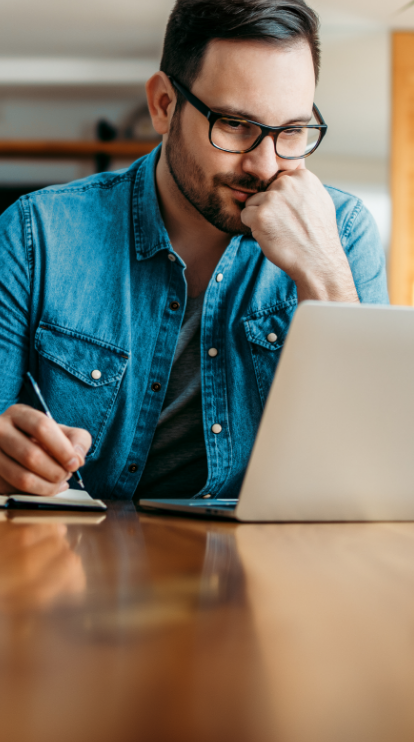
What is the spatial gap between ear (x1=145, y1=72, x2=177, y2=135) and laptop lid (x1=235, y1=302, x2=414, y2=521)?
0.79 meters

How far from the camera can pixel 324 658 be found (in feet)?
0.89

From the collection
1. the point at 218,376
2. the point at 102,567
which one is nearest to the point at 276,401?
the point at 102,567

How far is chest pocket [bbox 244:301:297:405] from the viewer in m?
1.05

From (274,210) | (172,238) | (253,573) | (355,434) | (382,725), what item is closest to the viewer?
(382,725)

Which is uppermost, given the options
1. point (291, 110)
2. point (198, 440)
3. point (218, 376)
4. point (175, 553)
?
point (291, 110)

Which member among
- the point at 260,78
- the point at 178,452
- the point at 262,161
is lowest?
the point at 178,452

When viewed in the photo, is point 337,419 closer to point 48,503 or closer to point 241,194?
point 48,503

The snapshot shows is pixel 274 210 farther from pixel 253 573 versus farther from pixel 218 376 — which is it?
pixel 253 573

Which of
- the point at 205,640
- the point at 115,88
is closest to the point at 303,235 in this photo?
the point at 205,640

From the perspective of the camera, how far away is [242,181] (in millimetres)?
1061

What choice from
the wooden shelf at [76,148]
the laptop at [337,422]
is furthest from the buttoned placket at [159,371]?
the wooden shelf at [76,148]

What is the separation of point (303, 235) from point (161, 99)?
0.43 meters

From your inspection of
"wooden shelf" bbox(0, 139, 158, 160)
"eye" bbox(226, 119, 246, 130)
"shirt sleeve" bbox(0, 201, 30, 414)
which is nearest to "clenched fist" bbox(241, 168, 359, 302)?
"eye" bbox(226, 119, 246, 130)

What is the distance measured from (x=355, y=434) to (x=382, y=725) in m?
0.34
